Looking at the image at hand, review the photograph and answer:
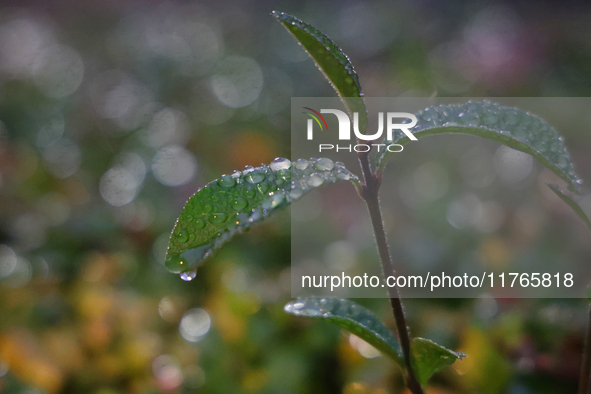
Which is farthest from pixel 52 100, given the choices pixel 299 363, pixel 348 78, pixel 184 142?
pixel 348 78

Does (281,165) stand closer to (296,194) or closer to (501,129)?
(296,194)

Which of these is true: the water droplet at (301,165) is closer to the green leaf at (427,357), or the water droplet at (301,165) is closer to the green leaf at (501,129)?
the green leaf at (501,129)

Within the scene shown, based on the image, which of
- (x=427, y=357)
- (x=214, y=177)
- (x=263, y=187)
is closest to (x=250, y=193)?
(x=263, y=187)

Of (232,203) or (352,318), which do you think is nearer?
(232,203)

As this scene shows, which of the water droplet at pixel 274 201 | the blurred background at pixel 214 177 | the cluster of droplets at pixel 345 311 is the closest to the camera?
the water droplet at pixel 274 201

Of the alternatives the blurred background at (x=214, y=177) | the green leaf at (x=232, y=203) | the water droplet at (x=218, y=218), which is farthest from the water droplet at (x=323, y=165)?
the blurred background at (x=214, y=177)

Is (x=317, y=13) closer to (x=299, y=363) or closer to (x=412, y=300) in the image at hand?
(x=412, y=300)
